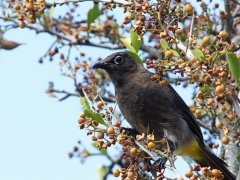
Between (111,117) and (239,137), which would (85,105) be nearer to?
(111,117)

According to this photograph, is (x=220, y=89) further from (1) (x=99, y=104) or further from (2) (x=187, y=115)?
(2) (x=187, y=115)

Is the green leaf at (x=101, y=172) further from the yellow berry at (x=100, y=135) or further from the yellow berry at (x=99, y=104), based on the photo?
the yellow berry at (x=100, y=135)

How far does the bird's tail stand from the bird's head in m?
1.15

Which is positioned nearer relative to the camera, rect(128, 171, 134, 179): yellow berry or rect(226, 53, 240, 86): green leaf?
rect(226, 53, 240, 86): green leaf

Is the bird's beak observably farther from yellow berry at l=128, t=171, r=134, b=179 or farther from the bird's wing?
yellow berry at l=128, t=171, r=134, b=179

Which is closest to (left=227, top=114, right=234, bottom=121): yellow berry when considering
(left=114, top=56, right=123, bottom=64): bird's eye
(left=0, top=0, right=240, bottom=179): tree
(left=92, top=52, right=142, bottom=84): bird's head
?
(left=0, top=0, right=240, bottom=179): tree

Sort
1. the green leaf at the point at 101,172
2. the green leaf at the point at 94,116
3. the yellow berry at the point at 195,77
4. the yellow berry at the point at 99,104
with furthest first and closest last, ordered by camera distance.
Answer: the green leaf at the point at 101,172
the yellow berry at the point at 99,104
the green leaf at the point at 94,116
the yellow berry at the point at 195,77

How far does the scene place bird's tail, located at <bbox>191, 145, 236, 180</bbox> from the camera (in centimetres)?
525

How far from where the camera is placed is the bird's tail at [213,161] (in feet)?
17.2

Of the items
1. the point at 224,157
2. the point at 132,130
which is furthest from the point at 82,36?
the point at 224,157

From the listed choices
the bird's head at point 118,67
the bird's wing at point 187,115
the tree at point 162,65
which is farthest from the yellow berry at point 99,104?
the bird's wing at point 187,115

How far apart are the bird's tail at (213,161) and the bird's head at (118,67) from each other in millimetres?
1147

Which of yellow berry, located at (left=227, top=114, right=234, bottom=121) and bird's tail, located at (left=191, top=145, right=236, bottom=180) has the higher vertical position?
yellow berry, located at (left=227, top=114, right=234, bottom=121)

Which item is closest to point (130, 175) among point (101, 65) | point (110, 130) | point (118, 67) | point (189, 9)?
point (110, 130)
